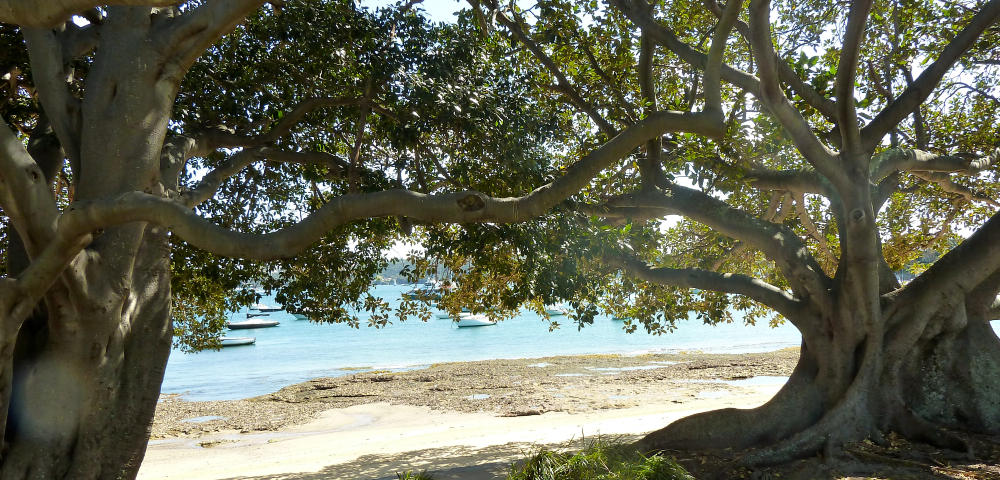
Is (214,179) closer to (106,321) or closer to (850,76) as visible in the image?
(106,321)

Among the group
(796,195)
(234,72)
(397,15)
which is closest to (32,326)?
(234,72)

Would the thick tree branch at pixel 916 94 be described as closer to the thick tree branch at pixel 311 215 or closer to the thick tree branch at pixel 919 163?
the thick tree branch at pixel 919 163

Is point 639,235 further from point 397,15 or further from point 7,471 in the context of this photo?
point 7,471

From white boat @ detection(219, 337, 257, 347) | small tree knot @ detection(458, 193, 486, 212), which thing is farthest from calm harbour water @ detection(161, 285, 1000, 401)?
small tree knot @ detection(458, 193, 486, 212)

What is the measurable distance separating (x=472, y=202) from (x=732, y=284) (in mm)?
5050

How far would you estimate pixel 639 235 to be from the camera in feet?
30.7

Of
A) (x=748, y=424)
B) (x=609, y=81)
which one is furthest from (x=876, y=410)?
(x=609, y=81)

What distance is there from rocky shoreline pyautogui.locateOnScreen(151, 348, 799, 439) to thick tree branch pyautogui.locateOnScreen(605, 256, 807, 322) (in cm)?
1041

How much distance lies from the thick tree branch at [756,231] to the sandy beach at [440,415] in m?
3.67

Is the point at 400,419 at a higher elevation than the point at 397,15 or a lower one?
lower

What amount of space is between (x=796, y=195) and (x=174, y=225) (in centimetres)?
798

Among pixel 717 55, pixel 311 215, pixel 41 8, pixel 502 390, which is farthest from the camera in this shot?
pixel 502 390

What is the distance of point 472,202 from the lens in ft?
14.5

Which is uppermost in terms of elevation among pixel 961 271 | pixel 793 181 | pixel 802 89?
pixel 802 89
